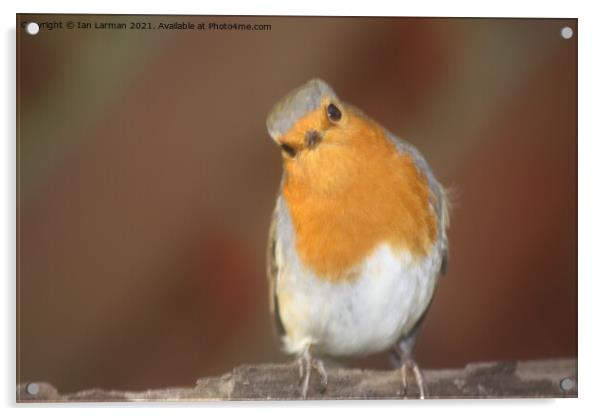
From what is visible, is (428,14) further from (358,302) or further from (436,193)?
(358,302)

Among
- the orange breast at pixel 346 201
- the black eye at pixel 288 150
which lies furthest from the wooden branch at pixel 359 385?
the black eye at pixel 288 150

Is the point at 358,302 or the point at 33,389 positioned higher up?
the point at 358,302

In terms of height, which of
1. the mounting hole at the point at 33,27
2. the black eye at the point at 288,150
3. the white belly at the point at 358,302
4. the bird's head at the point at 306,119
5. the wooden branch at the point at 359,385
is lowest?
the wooden branch at the point at 359,385

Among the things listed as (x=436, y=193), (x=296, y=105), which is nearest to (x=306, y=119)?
(x=296, y=105)

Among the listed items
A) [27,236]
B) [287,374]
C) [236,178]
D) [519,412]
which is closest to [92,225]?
[27,236]

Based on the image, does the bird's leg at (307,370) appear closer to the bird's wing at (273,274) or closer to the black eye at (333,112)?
the bird's wing at (273,274)

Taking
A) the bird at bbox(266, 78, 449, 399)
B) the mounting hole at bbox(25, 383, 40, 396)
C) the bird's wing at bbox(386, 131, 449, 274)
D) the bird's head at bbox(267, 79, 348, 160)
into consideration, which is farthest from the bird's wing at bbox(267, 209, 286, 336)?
the mounting hole at bbox(25, 383, 40, 396)

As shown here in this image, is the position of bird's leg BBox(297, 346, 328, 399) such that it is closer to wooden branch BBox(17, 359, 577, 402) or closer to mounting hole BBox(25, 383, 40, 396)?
wooden branch BBox(17, 359, 577, 402)

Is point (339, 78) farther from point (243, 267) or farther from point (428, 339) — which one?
point (428, 339)
